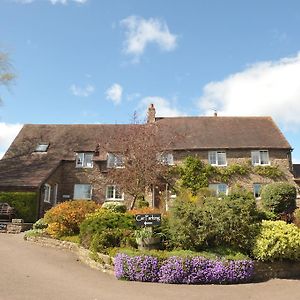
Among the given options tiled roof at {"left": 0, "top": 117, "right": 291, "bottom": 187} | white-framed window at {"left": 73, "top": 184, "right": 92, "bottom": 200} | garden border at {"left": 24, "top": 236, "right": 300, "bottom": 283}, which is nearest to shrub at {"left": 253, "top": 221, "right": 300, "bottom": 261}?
garden border at {"left": 24, "top": 236, "right": 300, "bottom": 283}

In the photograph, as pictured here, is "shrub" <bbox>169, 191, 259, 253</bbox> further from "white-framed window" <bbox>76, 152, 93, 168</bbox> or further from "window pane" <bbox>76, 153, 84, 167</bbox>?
"window pane" <bbox>76, 153, 84, 167</bbox>

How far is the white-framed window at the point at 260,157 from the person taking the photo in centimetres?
2997

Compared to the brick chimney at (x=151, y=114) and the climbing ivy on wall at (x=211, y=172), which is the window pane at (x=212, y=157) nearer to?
the climbing ivy on wall at (x=211, y=172)

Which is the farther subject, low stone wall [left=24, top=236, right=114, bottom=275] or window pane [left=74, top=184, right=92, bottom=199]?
window pane [left=74, top=184, right=92, bottom=199]

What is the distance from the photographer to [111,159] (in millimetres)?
31297

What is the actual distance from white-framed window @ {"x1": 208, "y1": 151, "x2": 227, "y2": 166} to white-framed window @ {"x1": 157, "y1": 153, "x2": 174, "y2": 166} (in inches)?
125

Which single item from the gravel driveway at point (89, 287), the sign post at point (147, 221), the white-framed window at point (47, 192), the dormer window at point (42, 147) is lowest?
the gravel driveway at point (89, 287)

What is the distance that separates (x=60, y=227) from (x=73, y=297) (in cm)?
861

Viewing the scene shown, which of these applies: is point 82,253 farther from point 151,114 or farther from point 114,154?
point 151,114

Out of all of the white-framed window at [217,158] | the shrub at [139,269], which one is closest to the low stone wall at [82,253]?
the shrub at [139,269]

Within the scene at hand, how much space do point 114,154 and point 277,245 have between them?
59.0 feet

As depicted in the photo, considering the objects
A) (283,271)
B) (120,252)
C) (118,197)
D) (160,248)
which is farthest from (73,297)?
(118,197)

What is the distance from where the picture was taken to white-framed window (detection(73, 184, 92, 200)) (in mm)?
31391

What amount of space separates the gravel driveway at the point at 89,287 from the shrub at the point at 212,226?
168cm
